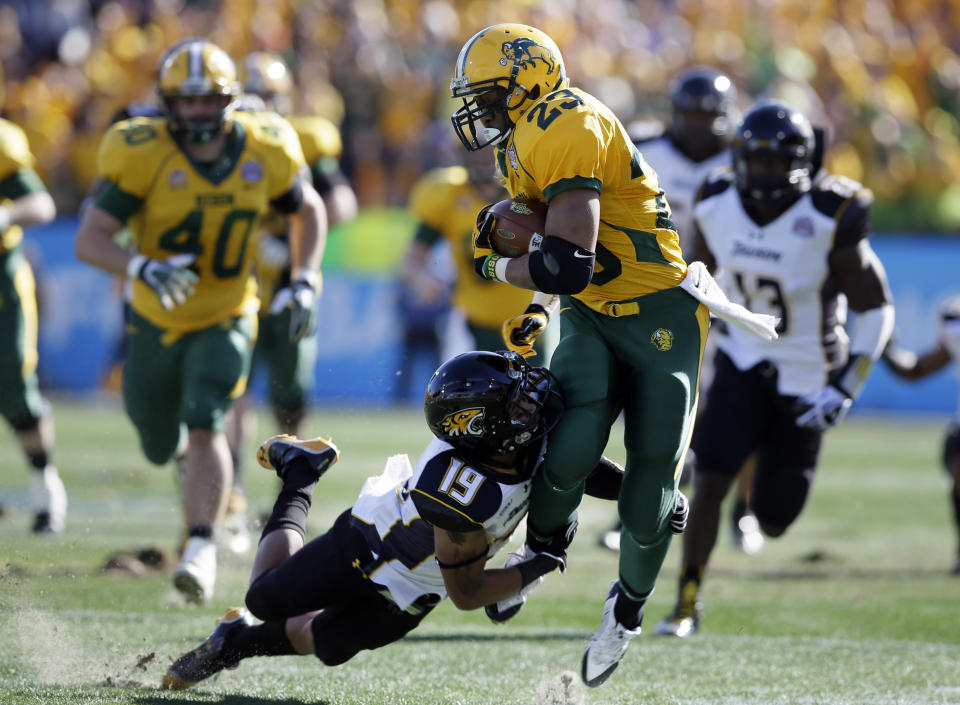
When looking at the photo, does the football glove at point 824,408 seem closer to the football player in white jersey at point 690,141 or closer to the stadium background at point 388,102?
the football player in white jersey at point 690,141

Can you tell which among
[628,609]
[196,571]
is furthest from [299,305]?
[628,609]

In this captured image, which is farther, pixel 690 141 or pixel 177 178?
pixel 690 141

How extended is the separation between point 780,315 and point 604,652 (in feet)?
6.35

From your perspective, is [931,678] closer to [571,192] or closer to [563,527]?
[563,527]

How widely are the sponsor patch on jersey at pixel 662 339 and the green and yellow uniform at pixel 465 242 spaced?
313 cm

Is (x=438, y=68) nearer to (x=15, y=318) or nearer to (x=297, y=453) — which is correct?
(x=15, y=318)

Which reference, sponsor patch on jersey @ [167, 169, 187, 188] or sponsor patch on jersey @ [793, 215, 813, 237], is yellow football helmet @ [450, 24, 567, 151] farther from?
sponsor patch on jersey @ [167, 169, 187, 188]

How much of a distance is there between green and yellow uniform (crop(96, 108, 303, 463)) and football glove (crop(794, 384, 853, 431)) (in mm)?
2158

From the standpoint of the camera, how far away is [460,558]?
3367 millimetres

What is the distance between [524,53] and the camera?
3.63 meters

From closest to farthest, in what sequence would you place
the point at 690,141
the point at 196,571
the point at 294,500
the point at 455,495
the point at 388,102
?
the point at 455,495
the point at 294,500
the point at 196,571
the point at 690,141
the point at 388,102

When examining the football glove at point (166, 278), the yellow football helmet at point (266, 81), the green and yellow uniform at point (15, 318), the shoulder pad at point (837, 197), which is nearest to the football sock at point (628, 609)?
the shoulder pad at point (837, 197)

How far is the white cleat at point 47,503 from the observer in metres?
6.35

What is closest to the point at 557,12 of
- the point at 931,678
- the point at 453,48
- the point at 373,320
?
the point at 453,48
